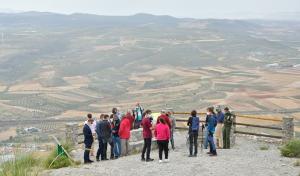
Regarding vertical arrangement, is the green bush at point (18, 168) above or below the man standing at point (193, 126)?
below

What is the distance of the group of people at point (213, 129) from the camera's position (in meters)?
15.2

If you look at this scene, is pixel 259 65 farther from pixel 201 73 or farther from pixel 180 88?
pixel 180 88

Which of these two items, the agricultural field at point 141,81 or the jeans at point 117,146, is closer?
the jeans at point 117,146

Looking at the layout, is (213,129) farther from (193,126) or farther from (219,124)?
(219,124)

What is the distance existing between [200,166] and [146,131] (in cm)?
169

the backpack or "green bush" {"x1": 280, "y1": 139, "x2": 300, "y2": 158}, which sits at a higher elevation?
the backpack

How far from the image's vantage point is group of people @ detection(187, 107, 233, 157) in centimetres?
1521

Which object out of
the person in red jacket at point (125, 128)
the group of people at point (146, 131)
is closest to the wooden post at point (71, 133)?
the group of people at point (146, 131)

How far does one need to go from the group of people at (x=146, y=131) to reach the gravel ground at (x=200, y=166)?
0.37m

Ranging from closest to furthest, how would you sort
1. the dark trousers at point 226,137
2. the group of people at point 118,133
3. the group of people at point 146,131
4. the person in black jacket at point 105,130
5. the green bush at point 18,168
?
the green bush at point 18,168, the group of people at point 118,133, the group of people at point 146,131, the person in black jacket at point 105,130, the dark trousers at point 226,137

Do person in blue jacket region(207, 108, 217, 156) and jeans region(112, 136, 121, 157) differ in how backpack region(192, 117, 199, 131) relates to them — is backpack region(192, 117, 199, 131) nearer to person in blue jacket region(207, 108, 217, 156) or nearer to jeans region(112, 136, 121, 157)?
person in blue jacket region(207, 108, 217, 156)

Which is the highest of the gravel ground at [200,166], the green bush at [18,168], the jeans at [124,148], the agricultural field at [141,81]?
the agricultural field at [141,81]

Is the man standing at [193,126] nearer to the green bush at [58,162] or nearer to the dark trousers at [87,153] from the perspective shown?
the dark trousers at [87,153]

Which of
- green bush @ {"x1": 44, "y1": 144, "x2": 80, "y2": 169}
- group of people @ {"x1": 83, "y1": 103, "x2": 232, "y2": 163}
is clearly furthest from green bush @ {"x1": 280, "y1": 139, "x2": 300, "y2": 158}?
green bush @ {"x1": 44, "y1": 144, "x2": 80, "y2": 169}
